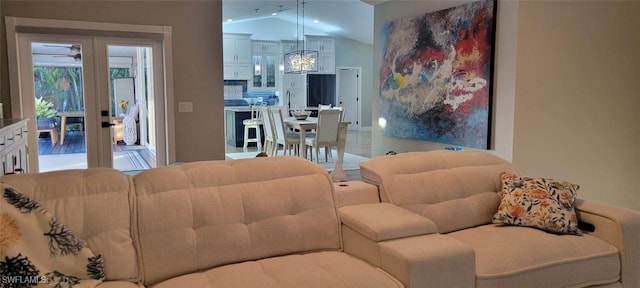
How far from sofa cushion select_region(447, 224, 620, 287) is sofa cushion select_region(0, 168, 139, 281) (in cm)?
156

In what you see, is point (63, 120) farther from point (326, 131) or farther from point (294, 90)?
point (294, 90)

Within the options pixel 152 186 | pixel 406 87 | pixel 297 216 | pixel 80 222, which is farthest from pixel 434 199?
pixel 406 87

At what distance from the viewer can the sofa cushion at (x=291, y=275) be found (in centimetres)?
190

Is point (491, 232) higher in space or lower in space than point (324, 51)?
lower

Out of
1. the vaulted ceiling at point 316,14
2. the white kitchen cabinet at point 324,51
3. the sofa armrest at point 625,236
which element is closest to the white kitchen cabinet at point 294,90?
the white kitchen cabinet at point 324,51

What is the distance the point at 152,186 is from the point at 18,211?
52cm

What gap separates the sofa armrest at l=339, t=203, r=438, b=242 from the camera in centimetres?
219

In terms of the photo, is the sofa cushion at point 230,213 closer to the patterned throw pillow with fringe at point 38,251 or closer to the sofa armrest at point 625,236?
the patterned throw pillow with fringe at point 38,251

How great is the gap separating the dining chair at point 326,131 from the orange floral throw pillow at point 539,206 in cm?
444

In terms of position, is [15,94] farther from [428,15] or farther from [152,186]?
[428,15]

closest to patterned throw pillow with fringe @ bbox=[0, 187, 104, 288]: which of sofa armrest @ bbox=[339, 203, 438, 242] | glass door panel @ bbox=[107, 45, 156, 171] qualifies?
sofa armrest @ bbox=[339, 203, 438, 242]

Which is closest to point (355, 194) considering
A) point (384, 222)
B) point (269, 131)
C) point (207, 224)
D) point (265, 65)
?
point (384, 222)

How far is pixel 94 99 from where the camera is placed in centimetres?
488

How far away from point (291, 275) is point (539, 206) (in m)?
1.58
